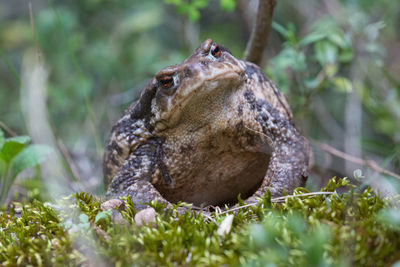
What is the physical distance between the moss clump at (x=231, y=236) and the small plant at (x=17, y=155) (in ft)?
2.13

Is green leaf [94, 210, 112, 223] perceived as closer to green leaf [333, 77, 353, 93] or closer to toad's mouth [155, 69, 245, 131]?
toad's mouth [155, 69, 245, 131]

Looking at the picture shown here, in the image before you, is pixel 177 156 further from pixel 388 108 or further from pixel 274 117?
pixel 388 108

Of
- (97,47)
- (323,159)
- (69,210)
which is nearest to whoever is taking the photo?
(69,210)

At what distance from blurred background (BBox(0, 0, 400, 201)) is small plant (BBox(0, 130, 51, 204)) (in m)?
0.32

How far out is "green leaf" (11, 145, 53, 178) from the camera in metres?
2.69

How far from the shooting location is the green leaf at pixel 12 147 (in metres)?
2.53

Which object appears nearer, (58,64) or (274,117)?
(274,117)

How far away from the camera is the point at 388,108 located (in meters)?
4.35

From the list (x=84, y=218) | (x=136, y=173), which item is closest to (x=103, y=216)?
(x=84, y=218)

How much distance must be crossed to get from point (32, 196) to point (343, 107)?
4838 millimetres

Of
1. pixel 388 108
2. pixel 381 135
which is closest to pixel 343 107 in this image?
pixel 381 135

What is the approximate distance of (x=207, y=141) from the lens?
2.35 m

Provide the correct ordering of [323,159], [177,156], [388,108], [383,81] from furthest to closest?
[383,81], [388,108], [323,159], [177,156]

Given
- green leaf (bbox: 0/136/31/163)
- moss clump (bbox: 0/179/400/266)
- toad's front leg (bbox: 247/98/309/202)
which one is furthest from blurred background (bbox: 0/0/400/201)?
moss clump (bbox: 0/179/400/266)
